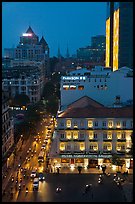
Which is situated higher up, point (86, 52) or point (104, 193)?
point (86, 52)

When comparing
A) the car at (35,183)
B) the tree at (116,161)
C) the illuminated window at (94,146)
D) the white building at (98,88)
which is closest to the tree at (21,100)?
the white building at (98,88)

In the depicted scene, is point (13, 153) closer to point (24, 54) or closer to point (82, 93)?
point (82, 93)

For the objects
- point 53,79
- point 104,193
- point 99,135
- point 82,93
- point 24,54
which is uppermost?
point 24,54

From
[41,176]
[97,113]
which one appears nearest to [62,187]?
[41,176]

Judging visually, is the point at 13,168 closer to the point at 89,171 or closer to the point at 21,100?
the point at 89,171

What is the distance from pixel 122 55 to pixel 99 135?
8.37 m

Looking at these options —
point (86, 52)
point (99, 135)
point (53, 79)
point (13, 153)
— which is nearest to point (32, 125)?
point (13, 153)

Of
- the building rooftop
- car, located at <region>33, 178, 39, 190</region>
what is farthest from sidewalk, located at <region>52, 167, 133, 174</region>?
the building rooftop

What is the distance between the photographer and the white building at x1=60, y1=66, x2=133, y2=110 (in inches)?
412

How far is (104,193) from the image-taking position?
5770mm

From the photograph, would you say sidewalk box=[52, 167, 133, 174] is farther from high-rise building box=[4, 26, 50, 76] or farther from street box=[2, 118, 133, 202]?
high-rise building box=[4, 26, 50, 76]

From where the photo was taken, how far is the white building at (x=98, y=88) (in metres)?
10.5

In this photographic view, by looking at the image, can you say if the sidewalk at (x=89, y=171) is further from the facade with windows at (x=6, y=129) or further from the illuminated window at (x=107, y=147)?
the facade with windows at (x=6, y=129)

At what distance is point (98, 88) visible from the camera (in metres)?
10.6
